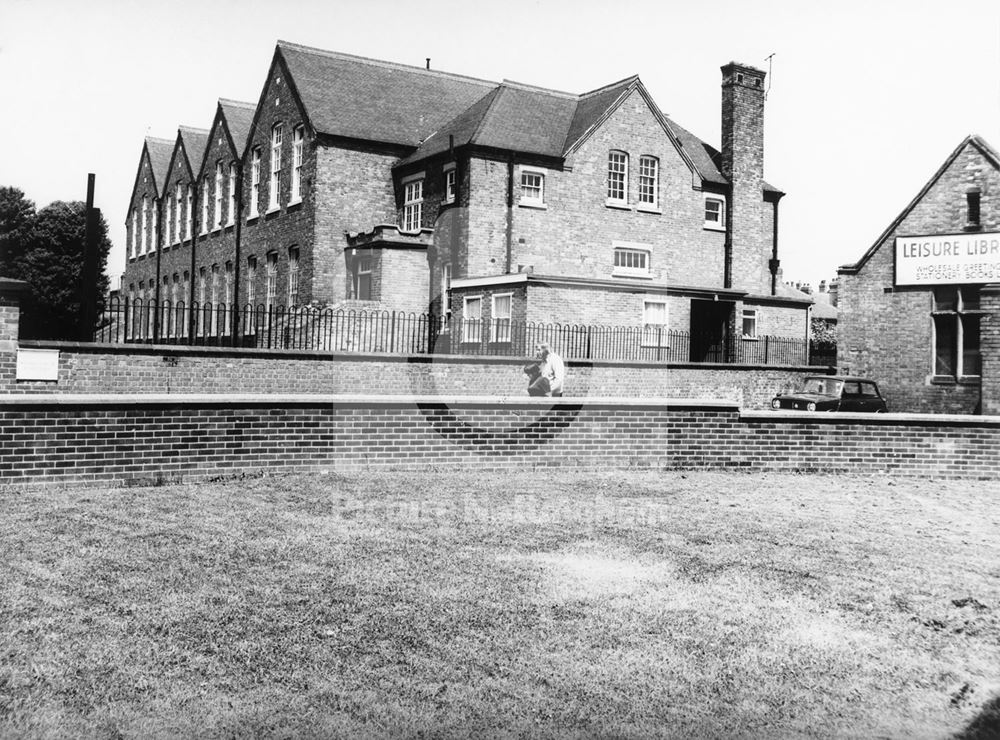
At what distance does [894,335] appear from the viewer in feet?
79.9

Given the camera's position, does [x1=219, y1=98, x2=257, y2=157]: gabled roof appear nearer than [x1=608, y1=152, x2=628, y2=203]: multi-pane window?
No

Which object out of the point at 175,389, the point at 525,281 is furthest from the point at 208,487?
the point at 525,281

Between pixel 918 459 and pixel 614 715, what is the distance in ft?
31.1

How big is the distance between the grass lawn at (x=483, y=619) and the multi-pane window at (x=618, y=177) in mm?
26218

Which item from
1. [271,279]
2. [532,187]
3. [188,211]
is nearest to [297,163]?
[271,279]

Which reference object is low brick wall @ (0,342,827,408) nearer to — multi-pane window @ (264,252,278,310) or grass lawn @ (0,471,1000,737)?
grass lawn @ (0,471,1000,737)

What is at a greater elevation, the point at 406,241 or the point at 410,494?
the point at 406,241

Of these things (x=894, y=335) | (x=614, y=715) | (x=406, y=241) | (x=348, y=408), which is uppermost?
(x=406, y=241)

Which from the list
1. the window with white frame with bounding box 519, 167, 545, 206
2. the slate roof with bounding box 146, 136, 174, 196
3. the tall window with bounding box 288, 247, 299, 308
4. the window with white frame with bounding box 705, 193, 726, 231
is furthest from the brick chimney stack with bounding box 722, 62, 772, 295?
the slate roof with bounding box 146, 136, 174, 196

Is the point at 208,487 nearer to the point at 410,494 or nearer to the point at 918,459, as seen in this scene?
the point at 410,494

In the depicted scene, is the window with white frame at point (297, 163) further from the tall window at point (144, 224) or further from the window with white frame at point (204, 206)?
the tall window at point (144, 224)

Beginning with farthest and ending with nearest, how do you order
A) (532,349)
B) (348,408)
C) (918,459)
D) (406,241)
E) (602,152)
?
(602,152), (406,241), (532,349), (918,459), (348,408)

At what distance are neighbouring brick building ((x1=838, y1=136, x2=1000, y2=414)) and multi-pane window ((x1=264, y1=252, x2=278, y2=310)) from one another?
71.2ft

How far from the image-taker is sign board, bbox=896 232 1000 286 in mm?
22938
